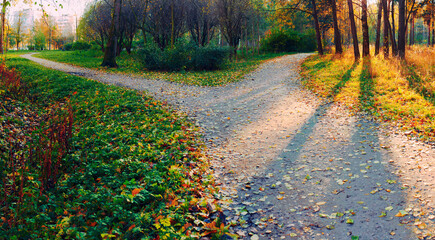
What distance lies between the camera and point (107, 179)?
4617 millimetres

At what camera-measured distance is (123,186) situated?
4297 millimetres

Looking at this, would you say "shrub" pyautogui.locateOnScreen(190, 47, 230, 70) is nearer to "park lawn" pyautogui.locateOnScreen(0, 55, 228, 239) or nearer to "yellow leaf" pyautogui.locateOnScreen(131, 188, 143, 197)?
"park lawn" pyautogui.locateOnScreen(0, 55, 228, 239)

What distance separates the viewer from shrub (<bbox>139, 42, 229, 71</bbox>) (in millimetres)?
20531

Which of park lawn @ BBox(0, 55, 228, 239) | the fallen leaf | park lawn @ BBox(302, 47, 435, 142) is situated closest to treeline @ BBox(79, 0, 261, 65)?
park lawn @ BBox(302, 47, 435, 142)

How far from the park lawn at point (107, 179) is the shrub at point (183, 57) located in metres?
12.4

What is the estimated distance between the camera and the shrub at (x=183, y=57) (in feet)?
67.4

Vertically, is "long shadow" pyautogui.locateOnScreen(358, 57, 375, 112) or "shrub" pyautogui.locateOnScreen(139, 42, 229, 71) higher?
"shrub" pyautogui.locateOnScreen(139, 42, 229, 71)

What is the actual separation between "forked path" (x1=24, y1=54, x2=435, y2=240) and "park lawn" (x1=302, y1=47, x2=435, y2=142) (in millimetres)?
655

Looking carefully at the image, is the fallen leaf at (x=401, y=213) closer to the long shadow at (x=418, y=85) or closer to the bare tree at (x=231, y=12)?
the long shadow at (x=418, y=85)

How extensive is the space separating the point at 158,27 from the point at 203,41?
22.9 feet

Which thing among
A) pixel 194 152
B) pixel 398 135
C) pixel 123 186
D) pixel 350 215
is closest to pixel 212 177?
pixel 194 152

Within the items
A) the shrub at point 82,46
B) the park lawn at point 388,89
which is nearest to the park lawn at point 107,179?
the park lawn at point 388,89

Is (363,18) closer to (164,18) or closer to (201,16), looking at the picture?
(201,16)

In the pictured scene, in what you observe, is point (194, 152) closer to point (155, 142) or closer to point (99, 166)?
point (155, 142)
